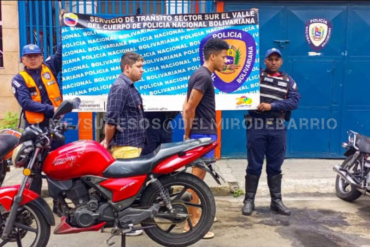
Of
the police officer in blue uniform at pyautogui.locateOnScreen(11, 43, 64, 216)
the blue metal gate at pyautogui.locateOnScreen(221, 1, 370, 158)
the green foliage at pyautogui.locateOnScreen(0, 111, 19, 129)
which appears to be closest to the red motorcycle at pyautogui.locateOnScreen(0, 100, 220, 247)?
the police officer in blue uniform at pyautogui.locateOnScreen(11, 43, 64, 216)

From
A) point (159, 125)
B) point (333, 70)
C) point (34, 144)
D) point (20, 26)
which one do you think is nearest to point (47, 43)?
point (20, 26)

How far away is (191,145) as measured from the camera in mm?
3234

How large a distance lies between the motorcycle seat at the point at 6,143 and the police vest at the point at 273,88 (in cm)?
267

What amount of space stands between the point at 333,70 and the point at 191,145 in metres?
4.11

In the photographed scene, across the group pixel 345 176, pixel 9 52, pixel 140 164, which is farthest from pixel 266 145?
pixel 9 52

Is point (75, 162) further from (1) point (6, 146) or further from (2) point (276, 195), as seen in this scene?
(2) point (276, 195)

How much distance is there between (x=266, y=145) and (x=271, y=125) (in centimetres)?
25

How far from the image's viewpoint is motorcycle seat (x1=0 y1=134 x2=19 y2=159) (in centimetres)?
338

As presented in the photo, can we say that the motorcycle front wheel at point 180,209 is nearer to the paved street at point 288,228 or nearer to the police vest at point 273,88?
the paved street at point 288,228

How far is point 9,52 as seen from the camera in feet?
20.6

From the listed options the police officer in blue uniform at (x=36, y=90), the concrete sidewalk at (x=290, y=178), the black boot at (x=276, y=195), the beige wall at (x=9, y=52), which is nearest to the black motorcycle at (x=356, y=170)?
the concrete sidewalk at (x=290, y=178)

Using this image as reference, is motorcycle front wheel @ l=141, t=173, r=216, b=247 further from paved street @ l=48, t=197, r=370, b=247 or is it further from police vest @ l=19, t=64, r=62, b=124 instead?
police vest @ l=19, t=64, r=62, b=124

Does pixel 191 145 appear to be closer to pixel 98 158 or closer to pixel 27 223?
pixel 98 158

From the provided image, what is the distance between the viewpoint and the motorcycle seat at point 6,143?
3382 millimetres
